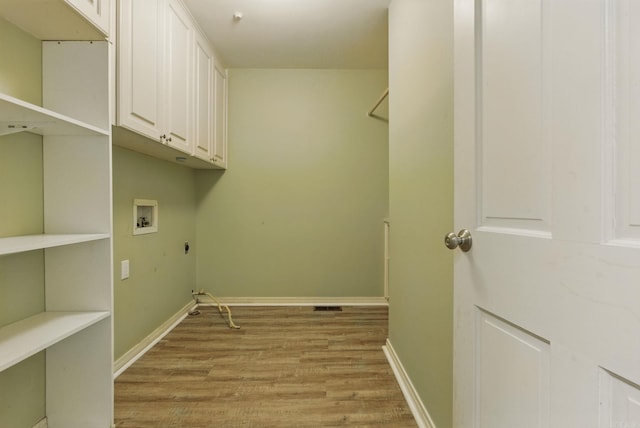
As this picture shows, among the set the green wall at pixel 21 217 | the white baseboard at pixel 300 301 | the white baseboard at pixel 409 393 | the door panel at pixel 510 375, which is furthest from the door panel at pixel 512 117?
the white baseboard at pixel 300 301

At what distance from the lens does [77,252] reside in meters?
1.28

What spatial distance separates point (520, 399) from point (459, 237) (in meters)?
0.38

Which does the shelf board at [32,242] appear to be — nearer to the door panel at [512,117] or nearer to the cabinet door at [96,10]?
the cabinet door at [96,10]

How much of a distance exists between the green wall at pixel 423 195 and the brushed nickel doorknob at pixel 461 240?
371 mm

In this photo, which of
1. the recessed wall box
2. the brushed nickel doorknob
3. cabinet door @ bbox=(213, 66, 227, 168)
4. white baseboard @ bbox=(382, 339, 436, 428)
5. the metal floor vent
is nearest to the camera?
the brushed nickel doorknob

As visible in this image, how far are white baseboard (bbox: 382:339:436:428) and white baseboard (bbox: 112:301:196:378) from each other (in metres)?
1.70

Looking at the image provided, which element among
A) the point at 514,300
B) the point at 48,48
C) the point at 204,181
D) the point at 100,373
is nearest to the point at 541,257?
the point at 514,300

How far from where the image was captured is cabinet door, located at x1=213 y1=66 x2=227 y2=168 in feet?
9.07

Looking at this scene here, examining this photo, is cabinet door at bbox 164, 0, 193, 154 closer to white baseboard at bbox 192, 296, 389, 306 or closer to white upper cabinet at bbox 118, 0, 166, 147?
white upper cabinet at bbox 118, 0, 166, 147

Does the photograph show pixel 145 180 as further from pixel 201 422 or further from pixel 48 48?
pixel 201 422

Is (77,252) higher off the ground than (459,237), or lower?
lower

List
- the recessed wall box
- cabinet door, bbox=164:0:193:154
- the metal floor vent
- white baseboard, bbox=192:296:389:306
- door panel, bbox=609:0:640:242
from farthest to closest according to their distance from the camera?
1. white baseboard, bbox=192:296:389:306
2. the metal floor vent
3. the recessed wall box
4. cabinet door, bbox=164:0:193:154
5. door panel, bbox=609:0:640:242

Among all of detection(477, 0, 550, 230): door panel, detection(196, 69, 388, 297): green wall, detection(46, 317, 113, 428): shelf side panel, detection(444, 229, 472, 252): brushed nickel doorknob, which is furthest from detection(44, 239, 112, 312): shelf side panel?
detection(196, 69, 388, 297): green wall

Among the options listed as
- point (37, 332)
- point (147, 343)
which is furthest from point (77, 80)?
point (147, 343)
